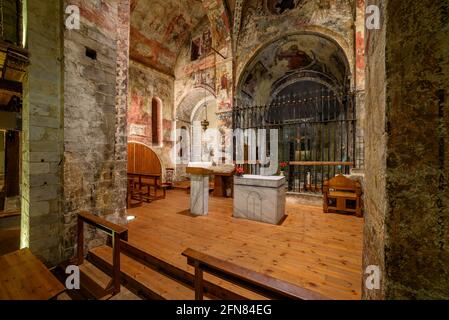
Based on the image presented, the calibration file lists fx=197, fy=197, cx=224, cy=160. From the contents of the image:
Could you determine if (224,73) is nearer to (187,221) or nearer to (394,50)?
(187,221)

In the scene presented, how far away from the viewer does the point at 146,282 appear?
102 inches

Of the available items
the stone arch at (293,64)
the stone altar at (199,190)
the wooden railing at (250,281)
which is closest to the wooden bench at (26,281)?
the wooden railing at (250,281)

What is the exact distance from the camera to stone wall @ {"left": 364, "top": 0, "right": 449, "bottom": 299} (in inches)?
43.2

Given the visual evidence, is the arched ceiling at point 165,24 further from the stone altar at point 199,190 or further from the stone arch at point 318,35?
the stone altar at point 199,190

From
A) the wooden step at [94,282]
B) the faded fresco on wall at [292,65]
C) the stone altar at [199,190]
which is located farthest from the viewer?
the faded fresco on wall at [292,65]

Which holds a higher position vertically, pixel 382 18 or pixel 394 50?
pixel 382 18

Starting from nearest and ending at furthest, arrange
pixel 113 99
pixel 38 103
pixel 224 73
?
pixel 38 103 < pixel 113 99 < pixel 224 73

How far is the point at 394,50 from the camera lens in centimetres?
119

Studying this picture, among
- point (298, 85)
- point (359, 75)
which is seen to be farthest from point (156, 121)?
point (359, 75)


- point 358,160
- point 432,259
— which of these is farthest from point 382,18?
point 358,160

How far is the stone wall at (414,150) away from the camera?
1.10 meters

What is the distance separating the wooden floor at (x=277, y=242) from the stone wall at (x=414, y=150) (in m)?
1.36

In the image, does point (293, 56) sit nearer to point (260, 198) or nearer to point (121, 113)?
point (260, 198)

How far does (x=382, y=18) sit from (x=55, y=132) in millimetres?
4233
